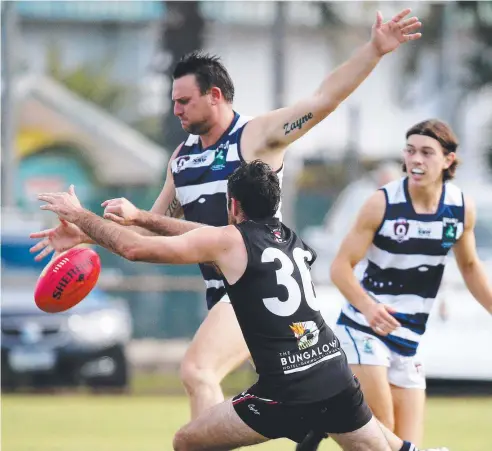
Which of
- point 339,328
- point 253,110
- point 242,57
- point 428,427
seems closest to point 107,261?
point 428,427

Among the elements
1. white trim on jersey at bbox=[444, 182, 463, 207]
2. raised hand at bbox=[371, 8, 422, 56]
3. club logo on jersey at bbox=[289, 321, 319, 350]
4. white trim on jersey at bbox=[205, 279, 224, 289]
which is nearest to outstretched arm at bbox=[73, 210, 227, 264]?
club logo on jersey at bbox=[289, 321, 319, 350]

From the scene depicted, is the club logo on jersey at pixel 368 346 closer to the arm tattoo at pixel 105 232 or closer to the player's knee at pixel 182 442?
the player's knee at pixel 182 442

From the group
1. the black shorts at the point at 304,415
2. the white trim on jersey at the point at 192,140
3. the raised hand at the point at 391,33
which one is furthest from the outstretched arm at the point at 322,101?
the black shorts at the point at 304,415

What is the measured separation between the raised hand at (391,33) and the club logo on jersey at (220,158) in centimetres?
103

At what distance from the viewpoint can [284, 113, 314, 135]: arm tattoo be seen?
768 centimetres

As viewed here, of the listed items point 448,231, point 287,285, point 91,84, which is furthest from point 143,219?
point 91,84

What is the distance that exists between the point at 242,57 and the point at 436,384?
117ft

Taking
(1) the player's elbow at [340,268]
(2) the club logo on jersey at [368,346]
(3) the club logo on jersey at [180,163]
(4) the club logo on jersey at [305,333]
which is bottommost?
(2) the club logo on jersey at [368,346]

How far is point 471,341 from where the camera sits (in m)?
15.0

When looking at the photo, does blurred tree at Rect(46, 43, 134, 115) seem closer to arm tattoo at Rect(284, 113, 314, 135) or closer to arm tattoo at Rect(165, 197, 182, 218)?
arm tattoo at Rect(165, 197, 182, 218)

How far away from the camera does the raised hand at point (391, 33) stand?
7.49 metres

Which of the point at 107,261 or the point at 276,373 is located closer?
the point at 276,373

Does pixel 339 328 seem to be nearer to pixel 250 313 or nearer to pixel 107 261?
pixel 250 313

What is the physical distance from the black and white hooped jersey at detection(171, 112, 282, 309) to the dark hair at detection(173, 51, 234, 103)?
19 centimetres
